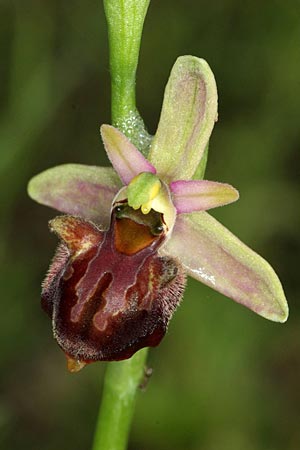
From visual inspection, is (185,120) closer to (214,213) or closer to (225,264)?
(225,264)

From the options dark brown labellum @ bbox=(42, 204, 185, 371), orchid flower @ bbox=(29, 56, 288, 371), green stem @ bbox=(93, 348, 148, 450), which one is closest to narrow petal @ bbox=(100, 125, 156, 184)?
orchid flower @ bbox=(29, 56, 288, 371)

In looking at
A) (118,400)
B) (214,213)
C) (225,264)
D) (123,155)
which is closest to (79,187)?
(123,155)

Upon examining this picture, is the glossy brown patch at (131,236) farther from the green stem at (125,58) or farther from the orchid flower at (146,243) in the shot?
the green stem at (125,58)

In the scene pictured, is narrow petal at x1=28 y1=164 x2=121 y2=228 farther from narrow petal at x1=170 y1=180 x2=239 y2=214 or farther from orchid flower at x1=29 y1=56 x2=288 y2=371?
narrow petal at x1=170 y1=180 x2=239 y2=214

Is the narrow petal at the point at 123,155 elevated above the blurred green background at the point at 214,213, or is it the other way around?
the narrow petal at the point at 123,155

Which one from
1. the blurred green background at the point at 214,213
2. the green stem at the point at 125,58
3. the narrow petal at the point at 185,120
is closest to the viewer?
the narrow petal at the point at 185,120

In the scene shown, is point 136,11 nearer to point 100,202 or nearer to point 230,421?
point 100,202

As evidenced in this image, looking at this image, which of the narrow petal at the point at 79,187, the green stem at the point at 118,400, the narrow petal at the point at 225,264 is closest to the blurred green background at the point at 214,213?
the green stem at the point at 118,400
